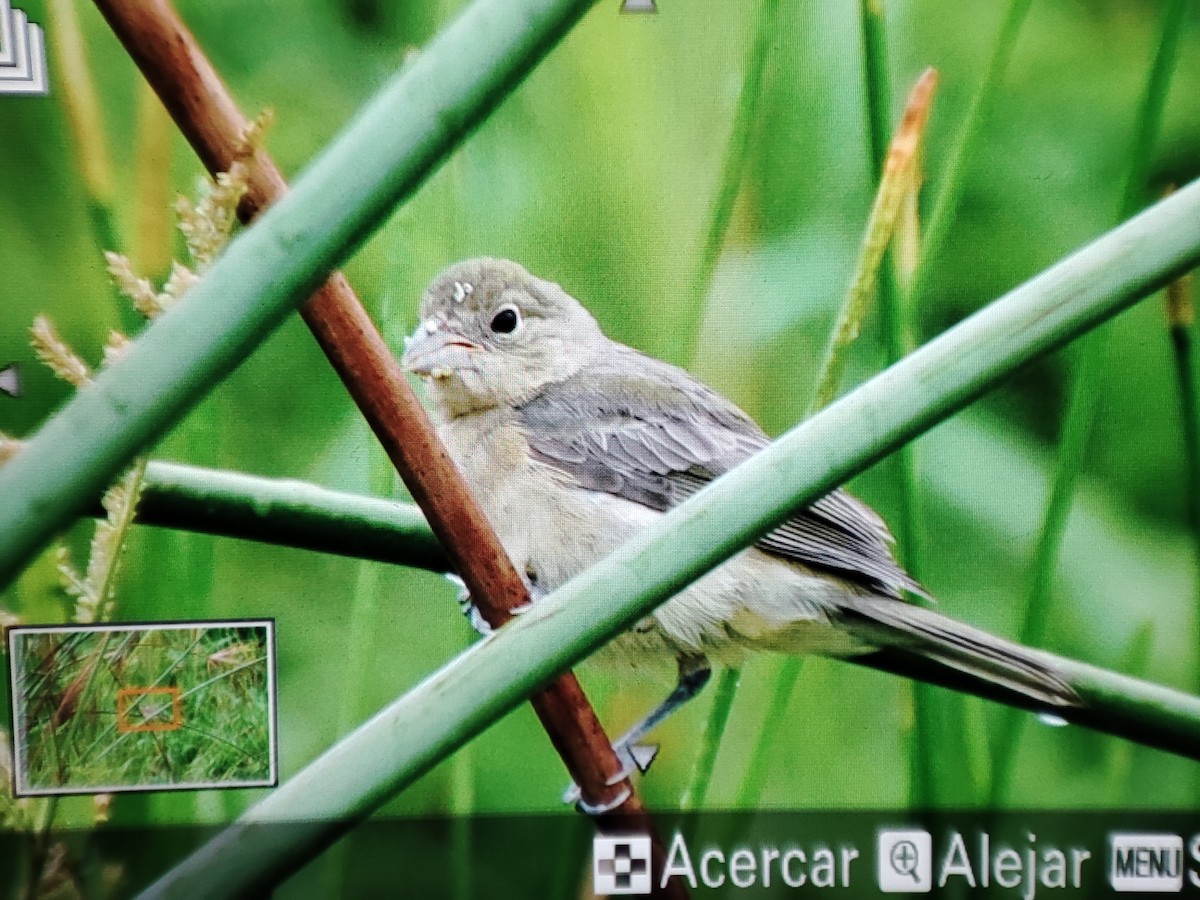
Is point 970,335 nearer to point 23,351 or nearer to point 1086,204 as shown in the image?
point 1086,204

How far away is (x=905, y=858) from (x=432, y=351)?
3.17 ft

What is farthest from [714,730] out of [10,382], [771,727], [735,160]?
[10,382]

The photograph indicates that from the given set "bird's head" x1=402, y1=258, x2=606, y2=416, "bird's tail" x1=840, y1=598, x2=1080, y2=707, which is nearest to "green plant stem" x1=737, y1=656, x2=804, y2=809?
"bird's tail" x1=840, y1=598, x2=1080, y2=707

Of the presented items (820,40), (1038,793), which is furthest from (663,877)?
(820,40)

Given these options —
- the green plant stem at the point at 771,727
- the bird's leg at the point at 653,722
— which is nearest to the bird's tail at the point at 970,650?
the green plant stem at the point at 771,727

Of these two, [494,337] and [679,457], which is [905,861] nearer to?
[679,457]

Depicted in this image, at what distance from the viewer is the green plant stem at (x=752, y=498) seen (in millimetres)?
1101

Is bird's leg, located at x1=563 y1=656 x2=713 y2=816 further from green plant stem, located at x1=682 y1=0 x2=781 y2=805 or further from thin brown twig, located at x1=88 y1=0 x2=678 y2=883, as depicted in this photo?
green plant stem, located at x1=682 y1=0 x2=781 y2=805

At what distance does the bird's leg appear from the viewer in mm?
1396

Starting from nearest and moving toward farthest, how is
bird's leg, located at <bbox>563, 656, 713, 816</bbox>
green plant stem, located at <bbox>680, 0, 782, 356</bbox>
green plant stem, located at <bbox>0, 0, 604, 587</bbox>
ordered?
green plant stem, located at <bbox>0, 0, 604, 587</bbox>, green plant stem, located at <bbox>680, 0, 782, 356</bbox>, bird's leg, located at <bbox>563, 656, 713, 816</bbox>

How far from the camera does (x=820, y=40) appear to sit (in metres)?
1.29

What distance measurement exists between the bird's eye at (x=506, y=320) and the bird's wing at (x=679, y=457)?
0.41 feet

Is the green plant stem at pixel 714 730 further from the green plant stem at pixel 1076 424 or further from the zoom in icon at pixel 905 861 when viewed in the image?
the green plant stem at pixel 1076 424

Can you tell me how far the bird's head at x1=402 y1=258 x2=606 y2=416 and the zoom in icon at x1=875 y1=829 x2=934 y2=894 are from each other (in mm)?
800
